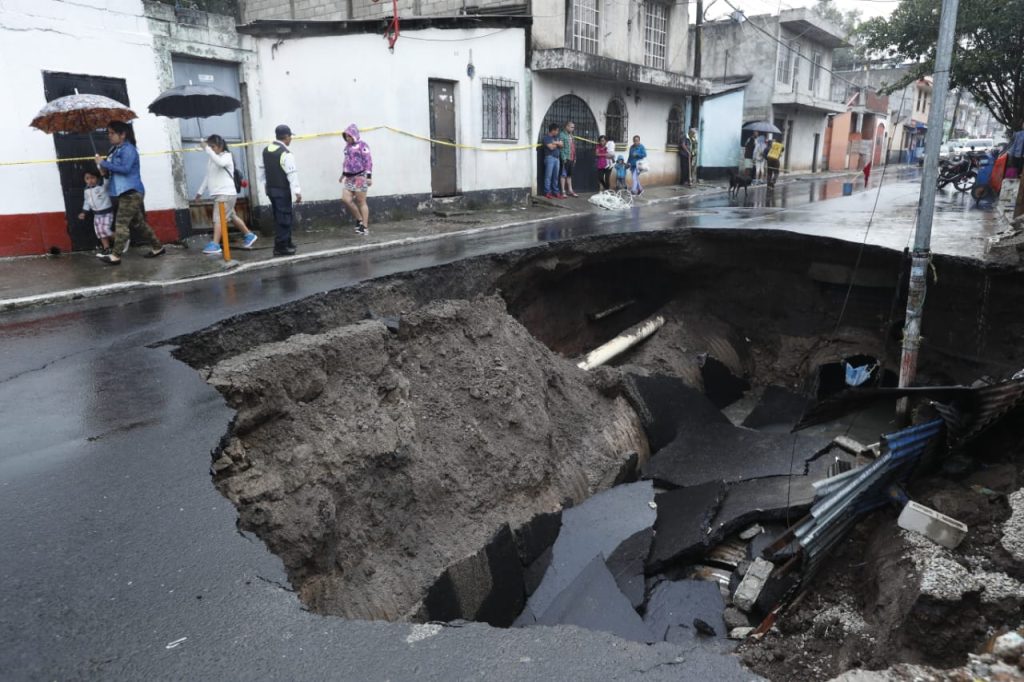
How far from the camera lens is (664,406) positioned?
8.16m

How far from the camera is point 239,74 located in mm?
11758

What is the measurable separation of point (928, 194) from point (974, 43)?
18.9 m

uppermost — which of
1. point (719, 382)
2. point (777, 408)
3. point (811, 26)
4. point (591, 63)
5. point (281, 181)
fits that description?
point (811, 26)

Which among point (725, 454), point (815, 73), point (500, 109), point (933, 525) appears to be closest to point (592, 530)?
point (725, 454)

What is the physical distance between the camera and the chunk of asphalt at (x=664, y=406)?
26.0 ft

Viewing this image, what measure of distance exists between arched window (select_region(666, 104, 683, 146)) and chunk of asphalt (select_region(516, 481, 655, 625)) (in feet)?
64.2

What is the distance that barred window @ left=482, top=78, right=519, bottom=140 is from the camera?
16.1m

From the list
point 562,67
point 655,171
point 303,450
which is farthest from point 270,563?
point 655,171

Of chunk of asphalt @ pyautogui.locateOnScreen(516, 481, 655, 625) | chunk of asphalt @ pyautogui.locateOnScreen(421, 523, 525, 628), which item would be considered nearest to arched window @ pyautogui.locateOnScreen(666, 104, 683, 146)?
chunk of asphalt @ pyautogui.locateOnScreen(516, 481, 655, 625)

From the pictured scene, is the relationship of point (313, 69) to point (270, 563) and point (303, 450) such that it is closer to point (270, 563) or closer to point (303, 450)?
point (303, 450)

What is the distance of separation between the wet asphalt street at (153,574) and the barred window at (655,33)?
20.4 meters

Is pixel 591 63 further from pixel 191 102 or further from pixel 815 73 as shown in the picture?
pixel 815 73

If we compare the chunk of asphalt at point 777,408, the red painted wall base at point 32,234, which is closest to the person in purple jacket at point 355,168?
the red painted wall base at point 32,234

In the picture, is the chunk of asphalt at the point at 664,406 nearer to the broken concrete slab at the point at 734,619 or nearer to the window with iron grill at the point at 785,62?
the broken concrete slab at the point at 734,619
